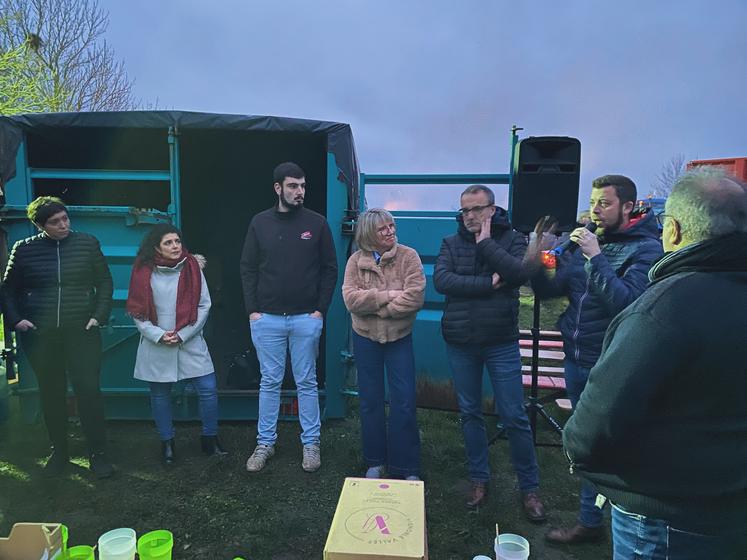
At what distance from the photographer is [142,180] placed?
422 cm

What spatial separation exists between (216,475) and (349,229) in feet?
6.92

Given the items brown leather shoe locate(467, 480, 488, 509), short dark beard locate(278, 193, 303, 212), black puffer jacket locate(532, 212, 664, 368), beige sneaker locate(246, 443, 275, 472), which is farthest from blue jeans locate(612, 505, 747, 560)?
short dark beard locate(278, 193, 303, 212)

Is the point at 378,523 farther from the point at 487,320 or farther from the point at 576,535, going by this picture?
the point at 576,535

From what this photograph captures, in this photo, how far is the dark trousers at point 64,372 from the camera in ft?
10.7

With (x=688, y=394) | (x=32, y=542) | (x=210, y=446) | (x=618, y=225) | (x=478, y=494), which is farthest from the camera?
(x=210, y=446)

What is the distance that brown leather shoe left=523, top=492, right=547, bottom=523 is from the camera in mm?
2803

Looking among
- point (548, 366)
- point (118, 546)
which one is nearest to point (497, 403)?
point (118, 546)

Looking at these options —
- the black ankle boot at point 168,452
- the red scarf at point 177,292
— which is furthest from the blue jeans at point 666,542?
the black ankle boot at point 168,452

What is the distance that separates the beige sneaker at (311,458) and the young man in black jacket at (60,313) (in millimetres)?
1329

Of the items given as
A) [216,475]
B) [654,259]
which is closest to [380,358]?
[216,475]

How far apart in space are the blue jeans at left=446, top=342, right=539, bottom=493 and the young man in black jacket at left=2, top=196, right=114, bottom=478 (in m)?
2.46

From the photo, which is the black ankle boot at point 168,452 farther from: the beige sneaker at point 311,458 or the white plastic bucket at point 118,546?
the white plastic bucket at point 118,546

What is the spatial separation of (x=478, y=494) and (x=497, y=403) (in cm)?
60

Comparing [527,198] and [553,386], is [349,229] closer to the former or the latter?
[527,198]
